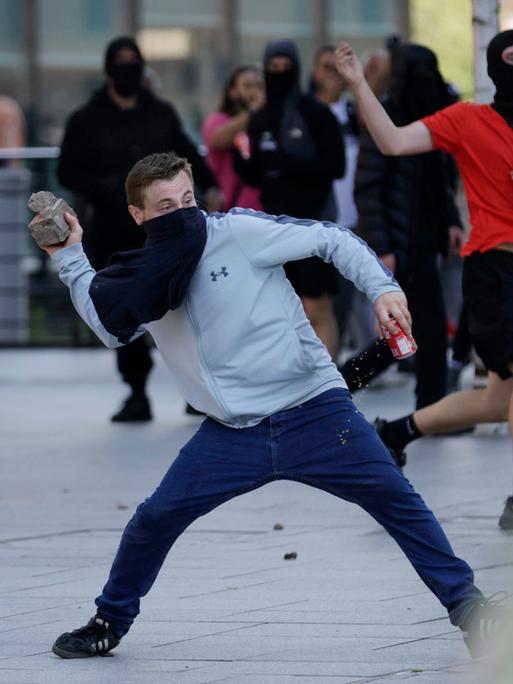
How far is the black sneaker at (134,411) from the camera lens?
10.7 meters

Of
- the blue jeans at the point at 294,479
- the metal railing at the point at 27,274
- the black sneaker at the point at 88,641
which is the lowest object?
the metal railing at the point at 27,274

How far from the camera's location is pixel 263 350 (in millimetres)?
5039

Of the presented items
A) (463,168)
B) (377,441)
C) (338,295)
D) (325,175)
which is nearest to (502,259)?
(463,168)

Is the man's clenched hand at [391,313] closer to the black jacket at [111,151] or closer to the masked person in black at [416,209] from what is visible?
the masked person in black at [416,209]

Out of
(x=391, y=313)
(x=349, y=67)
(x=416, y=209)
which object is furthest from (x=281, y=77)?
(x=391, y=313)

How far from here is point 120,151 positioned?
10.4 metres

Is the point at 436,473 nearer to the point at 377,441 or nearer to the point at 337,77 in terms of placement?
the point at 377,441

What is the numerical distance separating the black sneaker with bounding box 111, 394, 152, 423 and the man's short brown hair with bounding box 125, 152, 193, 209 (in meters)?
5.67

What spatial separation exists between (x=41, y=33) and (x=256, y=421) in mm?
17371

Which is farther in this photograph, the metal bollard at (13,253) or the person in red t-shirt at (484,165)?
the metal bollard at (13,253)

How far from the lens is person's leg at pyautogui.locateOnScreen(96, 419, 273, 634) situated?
503 cm

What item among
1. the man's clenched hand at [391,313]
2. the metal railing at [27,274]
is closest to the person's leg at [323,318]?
the metal railing at [27,274]

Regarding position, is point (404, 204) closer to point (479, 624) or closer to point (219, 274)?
point (219, 274)

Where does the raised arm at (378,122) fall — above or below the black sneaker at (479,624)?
above
